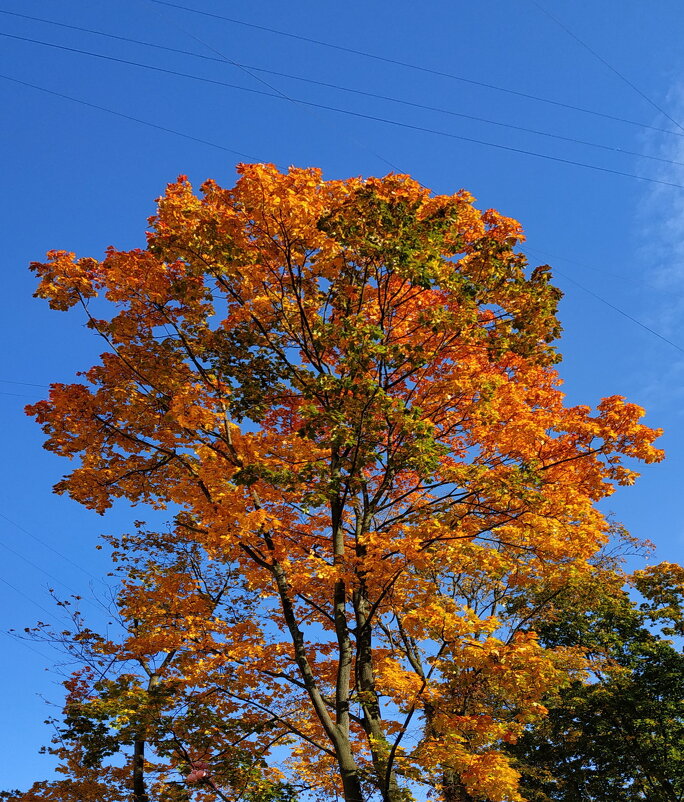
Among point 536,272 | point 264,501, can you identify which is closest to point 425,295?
point 536,272

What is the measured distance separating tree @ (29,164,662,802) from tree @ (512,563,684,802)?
12064 mm

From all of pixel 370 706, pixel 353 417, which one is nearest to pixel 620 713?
pixel 370 706

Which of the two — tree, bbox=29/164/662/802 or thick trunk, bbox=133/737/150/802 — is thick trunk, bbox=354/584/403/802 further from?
thick trunk, bbox=133/737/150/802

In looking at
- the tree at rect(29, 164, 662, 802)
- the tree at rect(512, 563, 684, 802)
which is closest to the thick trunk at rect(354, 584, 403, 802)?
the tree at rect(29, 164, 662, 802)

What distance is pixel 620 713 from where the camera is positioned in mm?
20984

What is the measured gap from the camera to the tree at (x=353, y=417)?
25.7 feet

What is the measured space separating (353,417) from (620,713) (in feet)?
61.6

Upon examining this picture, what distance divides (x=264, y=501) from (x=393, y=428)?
254 cm

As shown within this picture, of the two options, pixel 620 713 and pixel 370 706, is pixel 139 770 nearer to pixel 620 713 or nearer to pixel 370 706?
pixel 370 706

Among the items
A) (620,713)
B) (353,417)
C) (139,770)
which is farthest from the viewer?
(620,713)

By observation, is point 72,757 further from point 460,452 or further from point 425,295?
point 425,295

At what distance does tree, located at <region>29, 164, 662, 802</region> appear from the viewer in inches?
309

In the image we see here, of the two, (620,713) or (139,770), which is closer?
(139,770)

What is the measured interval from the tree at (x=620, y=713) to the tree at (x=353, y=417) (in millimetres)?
12064
